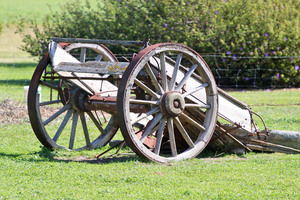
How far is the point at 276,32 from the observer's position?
58.1 feet

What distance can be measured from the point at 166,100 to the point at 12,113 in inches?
243

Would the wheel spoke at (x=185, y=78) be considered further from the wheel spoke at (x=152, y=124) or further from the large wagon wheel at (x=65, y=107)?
the large wagon wheel at (x=65, y=107)

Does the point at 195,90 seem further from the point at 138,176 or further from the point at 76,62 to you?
the point at 76,62

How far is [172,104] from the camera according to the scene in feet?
22.8

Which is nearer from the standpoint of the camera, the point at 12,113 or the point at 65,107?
the point at 65,107

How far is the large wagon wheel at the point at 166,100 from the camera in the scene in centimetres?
653

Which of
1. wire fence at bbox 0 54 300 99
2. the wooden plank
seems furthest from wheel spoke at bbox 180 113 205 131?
wire fence at bbox 0 54 300 99

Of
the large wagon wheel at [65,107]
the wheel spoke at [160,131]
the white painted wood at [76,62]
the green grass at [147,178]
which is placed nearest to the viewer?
the green grass at [147,178]

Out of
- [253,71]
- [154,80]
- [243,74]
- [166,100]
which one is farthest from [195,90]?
[253,71]

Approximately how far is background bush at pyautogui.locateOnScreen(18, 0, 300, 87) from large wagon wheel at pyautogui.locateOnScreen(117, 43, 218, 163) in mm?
9975

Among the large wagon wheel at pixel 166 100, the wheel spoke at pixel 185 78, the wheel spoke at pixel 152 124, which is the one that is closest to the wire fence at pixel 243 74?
the large wagon wheel at pixel 166 100

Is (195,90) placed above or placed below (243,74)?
above

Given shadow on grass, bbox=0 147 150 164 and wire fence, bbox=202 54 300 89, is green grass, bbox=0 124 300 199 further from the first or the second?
wire fence, bbox=202 54 300 89

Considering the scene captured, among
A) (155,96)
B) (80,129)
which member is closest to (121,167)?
(155,96)
